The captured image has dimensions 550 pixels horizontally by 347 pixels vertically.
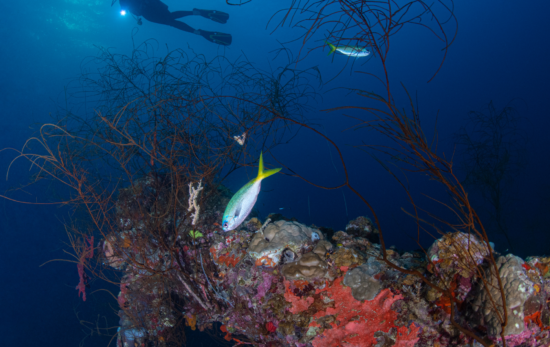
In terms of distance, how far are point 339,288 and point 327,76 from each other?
4142 centimetres

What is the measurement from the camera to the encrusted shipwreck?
168cm

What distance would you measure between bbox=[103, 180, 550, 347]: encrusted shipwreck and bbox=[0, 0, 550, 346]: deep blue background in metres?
14.7

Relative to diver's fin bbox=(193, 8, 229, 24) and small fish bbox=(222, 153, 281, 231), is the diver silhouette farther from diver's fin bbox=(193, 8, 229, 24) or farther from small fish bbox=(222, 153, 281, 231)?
small fish bbox=(222, 153, 281, 231)

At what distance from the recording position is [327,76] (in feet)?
126

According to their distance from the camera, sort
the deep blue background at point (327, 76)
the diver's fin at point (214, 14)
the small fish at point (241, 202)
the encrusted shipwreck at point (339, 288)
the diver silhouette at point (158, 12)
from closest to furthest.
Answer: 1. the encrusted shipwreck at point (339, 288)
2. the small fish at point (241, 202)
3. the diver silhouette at point (158, 12)
4. the diver's fin at point (214, 14)
5. the deep blue background at point (327, 76)

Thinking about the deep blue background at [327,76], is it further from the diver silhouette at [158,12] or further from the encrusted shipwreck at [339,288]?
the encrusted shipwreck at [339,288]

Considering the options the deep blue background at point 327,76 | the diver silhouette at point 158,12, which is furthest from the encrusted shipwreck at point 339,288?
the deep blue background at point 327,76

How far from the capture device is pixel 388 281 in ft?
7.38

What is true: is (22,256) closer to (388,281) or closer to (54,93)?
(388,281)

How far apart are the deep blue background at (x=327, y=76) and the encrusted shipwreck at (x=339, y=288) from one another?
48.2 feet


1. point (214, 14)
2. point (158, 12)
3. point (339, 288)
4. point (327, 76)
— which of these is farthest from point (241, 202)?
point (327, 76)

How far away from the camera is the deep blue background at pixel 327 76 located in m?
20.9

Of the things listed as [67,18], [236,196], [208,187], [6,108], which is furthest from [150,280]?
[67,18]

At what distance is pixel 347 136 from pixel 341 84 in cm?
1105
